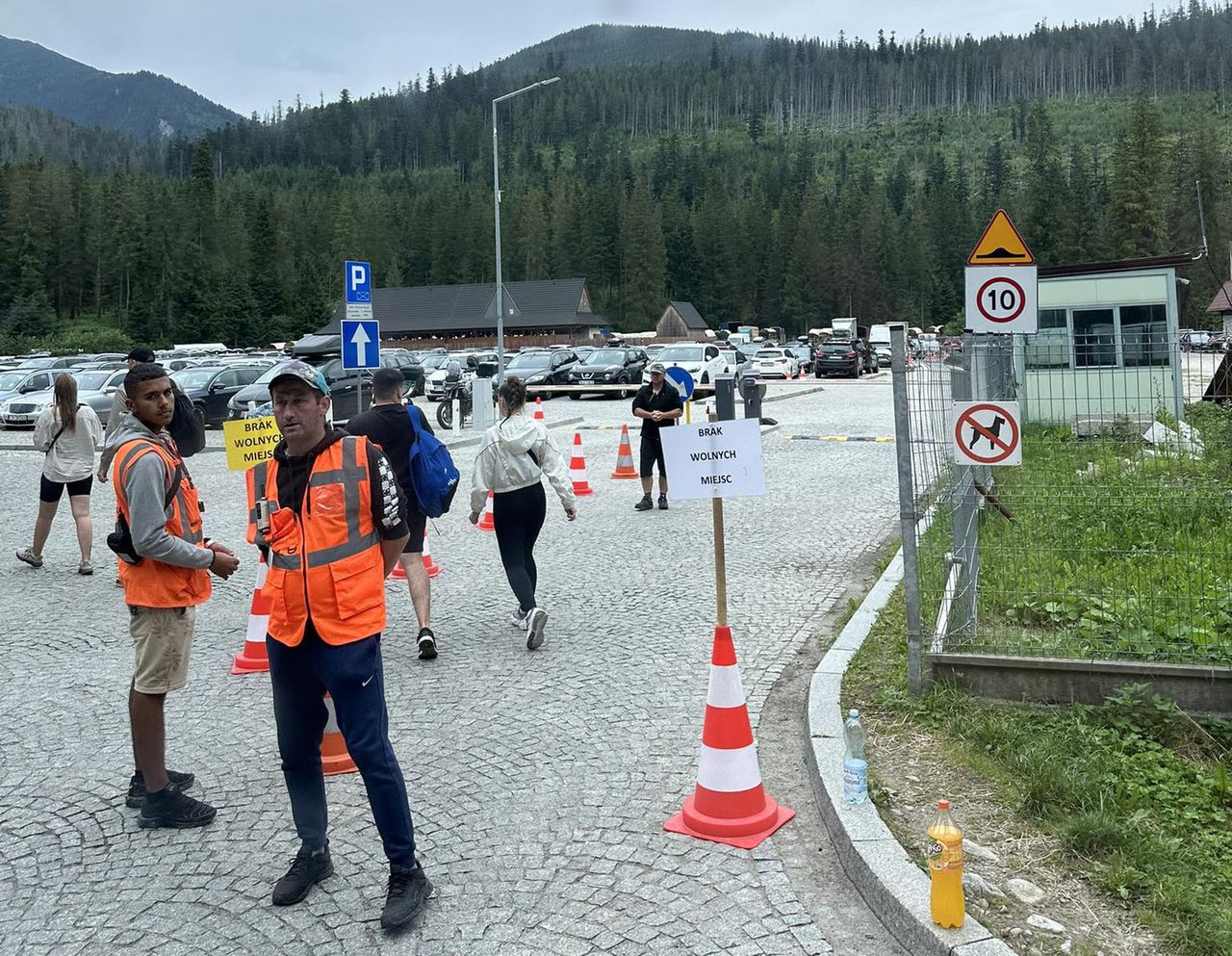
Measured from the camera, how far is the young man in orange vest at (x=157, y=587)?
434 centimetres

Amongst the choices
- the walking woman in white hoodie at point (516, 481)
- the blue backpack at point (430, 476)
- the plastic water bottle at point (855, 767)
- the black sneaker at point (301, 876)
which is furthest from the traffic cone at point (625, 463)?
the black sneaker at point (301, 876)

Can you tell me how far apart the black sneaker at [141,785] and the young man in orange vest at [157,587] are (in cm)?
6

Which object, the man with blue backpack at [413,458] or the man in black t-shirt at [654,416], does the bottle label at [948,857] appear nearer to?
the man with blue backpack at [413,458]

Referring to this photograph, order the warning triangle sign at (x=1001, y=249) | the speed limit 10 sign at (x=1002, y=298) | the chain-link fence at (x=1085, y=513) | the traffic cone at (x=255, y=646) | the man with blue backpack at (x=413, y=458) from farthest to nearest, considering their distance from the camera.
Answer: the man with blue backpack at (x=413, y=458) → the traffic cone at (x=255, y=646) → the warning triangle sign at (x=1001, y=249) → the speed limit 10 sign at (x=1002, y=298) → the chain-link fence at (x=1085, y=513)

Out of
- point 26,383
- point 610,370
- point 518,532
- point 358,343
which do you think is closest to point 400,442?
point 518,532

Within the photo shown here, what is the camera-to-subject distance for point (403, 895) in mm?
3682

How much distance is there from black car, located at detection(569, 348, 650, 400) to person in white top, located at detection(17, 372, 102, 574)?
2634cm

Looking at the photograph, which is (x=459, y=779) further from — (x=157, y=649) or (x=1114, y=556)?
(x=1114, y=556)

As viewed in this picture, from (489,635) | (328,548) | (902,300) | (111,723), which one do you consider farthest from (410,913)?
(902,300)

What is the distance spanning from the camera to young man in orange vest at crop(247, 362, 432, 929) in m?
3.64

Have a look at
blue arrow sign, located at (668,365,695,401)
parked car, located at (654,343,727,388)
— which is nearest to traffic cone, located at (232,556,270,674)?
blue arrow sign, located at (668,365,695,401)

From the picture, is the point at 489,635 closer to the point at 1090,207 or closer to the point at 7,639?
the point at 7,639

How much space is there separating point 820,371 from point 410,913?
4918cm

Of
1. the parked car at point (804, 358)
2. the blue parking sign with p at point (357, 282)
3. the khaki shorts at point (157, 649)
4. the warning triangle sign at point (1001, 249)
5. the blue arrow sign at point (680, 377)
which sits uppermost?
the parked car at point (804, 358)
